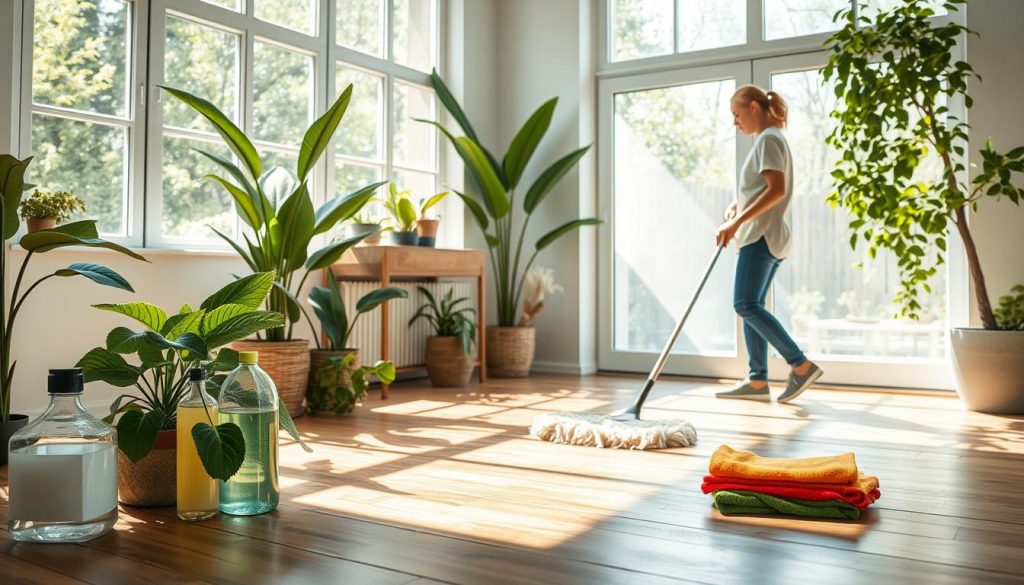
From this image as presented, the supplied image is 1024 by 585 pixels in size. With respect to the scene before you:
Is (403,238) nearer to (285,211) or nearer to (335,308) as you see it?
(335,308)

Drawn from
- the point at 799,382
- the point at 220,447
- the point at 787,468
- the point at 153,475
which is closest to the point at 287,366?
the point at 153,475

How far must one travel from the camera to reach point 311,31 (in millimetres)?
4363

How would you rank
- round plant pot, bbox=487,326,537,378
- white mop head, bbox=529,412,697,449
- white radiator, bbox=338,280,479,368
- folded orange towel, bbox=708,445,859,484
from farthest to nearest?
round plant pot, bbox=487,326,537,378, white radiator, bbox=338,280,479,368, white mop head, bbox=529,412,697,449, folded orange towel, bbox=708,445,859,484

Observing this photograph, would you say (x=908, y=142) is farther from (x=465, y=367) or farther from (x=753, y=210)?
(x=465, y=367)

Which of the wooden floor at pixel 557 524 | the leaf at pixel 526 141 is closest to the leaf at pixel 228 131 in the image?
the wooden floor at pixel 557 524

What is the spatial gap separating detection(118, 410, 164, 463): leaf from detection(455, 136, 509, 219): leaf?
10.2 ft

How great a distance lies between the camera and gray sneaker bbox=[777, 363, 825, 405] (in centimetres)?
371

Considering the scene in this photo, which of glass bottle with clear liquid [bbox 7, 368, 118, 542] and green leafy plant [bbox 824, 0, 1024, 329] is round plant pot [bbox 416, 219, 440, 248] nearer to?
green leafy plant [bbox 824, 0, 1024, 329]

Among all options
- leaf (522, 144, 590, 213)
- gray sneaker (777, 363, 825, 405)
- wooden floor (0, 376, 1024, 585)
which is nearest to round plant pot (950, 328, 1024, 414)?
wooden floor (0, 376, 1024, 585)

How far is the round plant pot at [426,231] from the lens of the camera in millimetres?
4508

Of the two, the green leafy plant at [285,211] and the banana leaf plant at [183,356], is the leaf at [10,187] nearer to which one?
the green leafy plant at [285,211]

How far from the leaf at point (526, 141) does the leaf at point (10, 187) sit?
2.78 metres

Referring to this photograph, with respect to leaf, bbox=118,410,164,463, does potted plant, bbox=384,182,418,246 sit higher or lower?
higher

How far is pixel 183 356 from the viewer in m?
1.91
